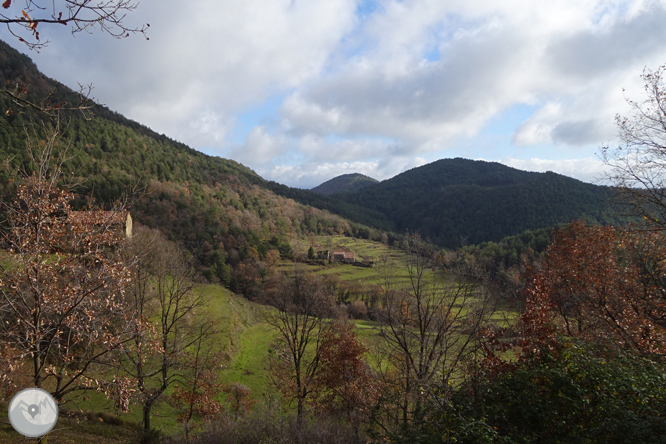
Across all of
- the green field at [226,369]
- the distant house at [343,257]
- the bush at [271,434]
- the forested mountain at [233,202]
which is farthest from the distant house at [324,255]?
the bush at [271,434]

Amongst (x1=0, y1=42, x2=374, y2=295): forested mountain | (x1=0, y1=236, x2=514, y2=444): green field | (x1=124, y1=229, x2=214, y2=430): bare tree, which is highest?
(x1=0, y1=42, x2=374, y2=295): forested mountain

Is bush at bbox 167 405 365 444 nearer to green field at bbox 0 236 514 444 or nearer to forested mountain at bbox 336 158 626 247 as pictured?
green field at bbox 0 236 514 444

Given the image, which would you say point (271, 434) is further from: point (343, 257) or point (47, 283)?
point (343, 257)

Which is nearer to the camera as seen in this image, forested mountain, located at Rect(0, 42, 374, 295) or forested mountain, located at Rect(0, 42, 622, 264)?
forested mountain, located at Rect(0, 42, 374, 295)

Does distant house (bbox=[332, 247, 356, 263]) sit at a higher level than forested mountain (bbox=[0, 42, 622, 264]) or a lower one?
lower

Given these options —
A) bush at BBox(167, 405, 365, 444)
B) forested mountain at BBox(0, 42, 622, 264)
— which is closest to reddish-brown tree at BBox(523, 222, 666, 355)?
bush at BBox(167, 405, 365, 444)

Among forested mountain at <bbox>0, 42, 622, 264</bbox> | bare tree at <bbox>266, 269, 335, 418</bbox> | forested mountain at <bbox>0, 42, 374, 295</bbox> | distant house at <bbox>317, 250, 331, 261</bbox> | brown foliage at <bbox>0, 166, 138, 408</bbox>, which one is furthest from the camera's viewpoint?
distant house at <bbox>317, 250, 331, 261</bbox>

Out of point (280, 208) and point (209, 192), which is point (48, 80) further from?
point (280, 208)

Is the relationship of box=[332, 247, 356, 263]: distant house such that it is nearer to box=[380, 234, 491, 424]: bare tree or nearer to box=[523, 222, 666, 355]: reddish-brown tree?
box=[380, 234, 491, 424]: bare tree

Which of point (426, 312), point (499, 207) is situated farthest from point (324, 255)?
point (499, 207)

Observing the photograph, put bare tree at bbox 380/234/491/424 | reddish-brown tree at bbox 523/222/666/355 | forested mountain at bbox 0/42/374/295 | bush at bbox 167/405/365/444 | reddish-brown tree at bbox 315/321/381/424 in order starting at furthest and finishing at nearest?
forested mountain at bbox 0/42/374/295 → reddish-brown tree at bbox 315/321/381/424 → bare tree at bbox 380/234/491/424 → reddish-brown tree at bbox 523/222/666/355 → bush at bbox 167/405/365/444

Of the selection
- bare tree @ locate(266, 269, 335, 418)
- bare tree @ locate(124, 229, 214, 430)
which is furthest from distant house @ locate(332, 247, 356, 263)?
bare tree @ locate(124, 229, 214, 430)

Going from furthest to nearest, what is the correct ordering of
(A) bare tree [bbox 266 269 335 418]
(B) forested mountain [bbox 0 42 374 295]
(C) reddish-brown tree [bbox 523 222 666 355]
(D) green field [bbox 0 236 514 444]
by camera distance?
(B) forested mountain [bbox 0 42 374 295] → (A) bare tree [bbox 266 269 335 418] → (D) green field [bbox 0 236 514 444] → (C) reddish-brown tree [bbox 523 222 666 355]

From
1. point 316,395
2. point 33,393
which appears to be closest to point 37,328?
point 33,393
